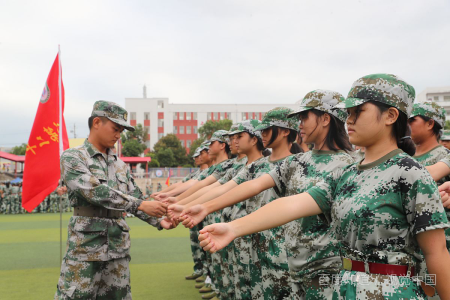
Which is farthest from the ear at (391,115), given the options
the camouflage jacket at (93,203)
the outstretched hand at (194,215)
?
the camouflage jacket at (93,203)

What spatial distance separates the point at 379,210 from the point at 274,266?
6.39 ft

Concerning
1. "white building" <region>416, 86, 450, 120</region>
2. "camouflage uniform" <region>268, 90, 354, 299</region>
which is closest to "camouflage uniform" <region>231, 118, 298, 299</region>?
"camouflage uniform" <region>268, 90, 354, 299</region>

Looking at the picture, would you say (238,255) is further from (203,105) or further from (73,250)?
(203,105)

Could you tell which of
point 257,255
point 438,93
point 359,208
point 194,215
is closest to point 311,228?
point 194,215

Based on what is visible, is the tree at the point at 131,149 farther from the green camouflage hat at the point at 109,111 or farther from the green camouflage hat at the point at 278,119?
the green camouflage hat at the point at 278,119

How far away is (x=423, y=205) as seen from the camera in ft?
5.83

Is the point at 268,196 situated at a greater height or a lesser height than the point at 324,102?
lesser

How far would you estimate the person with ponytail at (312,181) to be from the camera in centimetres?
289

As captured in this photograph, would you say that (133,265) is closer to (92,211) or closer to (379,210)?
(92,211)

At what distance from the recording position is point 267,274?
12.2 feet

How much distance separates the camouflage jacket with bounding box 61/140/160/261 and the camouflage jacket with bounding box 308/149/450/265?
233cm

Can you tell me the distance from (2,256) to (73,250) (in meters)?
6.77

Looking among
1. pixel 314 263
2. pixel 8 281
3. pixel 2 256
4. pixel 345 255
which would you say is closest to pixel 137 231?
pixel 2 256

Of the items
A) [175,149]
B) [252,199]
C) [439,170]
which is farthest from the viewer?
[175,149]
